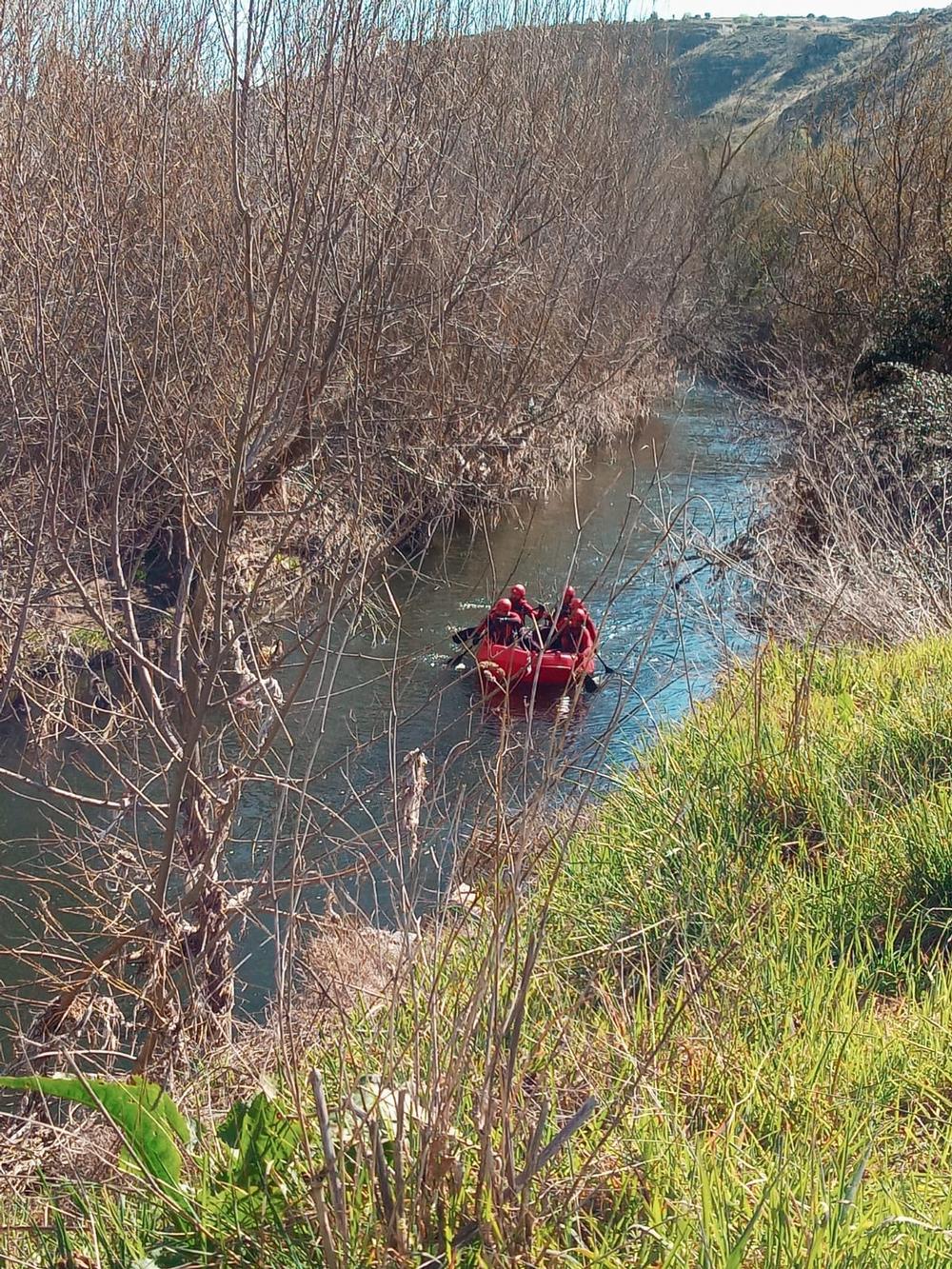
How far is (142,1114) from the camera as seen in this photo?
249 centimetres

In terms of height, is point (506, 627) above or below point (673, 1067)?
below

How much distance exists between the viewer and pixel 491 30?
12.7m

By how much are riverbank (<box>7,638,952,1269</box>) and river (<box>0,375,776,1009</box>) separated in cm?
42

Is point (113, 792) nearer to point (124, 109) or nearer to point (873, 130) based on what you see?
point (124, 109)

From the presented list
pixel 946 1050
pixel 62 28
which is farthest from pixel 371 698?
pixel 946 1050

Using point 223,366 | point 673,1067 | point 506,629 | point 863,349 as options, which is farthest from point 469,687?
point 673,1067

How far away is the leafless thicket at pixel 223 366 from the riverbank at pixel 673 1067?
53 centimetres

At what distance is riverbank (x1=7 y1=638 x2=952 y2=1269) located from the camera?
2.03m

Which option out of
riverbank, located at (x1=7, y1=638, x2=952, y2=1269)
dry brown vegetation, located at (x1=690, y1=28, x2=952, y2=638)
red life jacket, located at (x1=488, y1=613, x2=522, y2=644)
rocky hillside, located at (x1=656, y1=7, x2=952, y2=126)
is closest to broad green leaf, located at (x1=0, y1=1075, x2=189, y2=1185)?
riverbank, located at (x1=7, y1=638, x2=952, y2=1269)

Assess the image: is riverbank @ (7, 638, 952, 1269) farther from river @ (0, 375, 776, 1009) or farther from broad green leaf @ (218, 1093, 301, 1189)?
river @ (0, 375, 776, 1009)

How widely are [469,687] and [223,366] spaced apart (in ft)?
17.9

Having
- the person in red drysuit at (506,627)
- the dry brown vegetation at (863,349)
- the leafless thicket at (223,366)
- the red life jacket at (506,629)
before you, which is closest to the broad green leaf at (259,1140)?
the leafless thicket at (223,366)

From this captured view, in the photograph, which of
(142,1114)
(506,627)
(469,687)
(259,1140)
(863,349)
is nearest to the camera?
(259,1140)

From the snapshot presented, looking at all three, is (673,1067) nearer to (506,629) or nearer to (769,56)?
(506,629)
